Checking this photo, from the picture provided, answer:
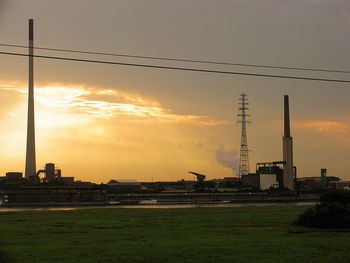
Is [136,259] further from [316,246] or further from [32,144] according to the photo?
[32,144]

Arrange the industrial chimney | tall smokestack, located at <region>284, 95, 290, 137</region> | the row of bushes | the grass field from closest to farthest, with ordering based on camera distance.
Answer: the grass field
the row of bushes
tall smokestack, located at <region>284, 95, 290, 137</region>
the industrial chimney

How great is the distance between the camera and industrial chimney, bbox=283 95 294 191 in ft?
537

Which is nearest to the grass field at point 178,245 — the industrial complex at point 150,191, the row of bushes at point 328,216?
the row of bushes at point 328,216

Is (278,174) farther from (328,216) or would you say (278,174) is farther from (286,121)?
(328,216)

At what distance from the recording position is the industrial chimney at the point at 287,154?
16362cm

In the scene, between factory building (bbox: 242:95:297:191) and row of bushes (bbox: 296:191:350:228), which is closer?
row of bushes (bbox: 296:191:350:228)

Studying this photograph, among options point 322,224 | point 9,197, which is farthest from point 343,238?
point 9,197

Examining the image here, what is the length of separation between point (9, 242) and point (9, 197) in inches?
5531

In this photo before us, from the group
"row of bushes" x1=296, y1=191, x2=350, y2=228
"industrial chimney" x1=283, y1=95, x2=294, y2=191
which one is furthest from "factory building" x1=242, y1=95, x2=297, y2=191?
"row of bushes" x1=296, y1=191, x2=350, y2=228

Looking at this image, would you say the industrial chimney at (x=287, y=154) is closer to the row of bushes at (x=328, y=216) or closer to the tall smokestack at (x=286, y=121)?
the tall smokestack at (x=286, y=121)

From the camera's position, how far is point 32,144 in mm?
149750

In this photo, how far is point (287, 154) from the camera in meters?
171

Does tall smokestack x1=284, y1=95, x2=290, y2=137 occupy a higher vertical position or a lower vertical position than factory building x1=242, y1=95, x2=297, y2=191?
higher

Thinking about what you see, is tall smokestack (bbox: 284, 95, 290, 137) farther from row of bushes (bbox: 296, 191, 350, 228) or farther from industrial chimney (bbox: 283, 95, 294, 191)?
row of bushes (bbox: 296, 191, 350, 228)
